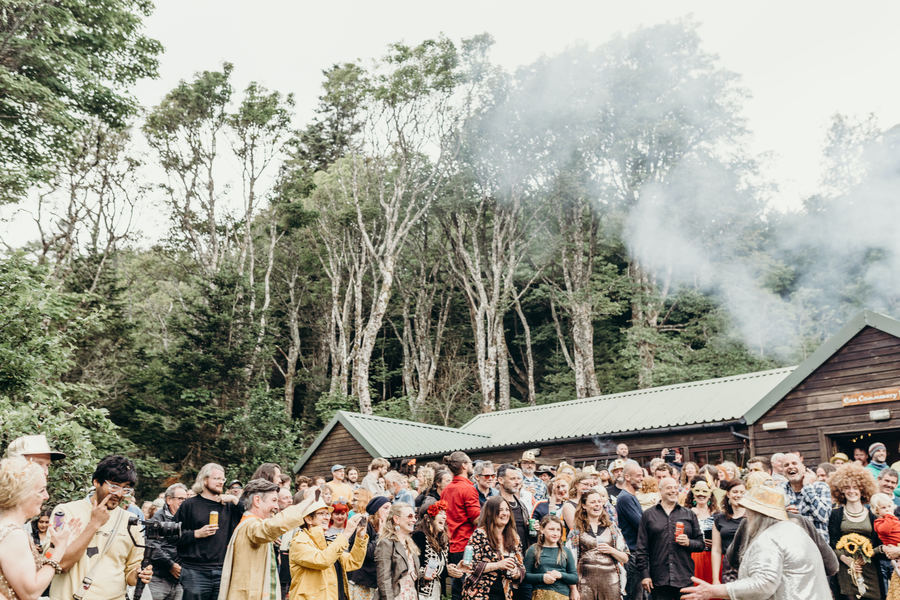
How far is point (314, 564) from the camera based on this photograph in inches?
210

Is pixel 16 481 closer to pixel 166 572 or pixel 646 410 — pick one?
pixel 166 572

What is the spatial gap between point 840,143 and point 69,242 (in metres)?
34.0

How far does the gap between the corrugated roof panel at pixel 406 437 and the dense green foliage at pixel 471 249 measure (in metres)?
5.86

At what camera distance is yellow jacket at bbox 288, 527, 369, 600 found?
209 inches

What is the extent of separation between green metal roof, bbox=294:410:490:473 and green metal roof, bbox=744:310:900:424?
7.60 meters

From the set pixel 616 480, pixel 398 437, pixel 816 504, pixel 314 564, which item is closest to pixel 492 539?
pixel 314 564

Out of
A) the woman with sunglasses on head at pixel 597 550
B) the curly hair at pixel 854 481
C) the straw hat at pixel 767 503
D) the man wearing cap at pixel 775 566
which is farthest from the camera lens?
the woman with sunglasses on head at pixel 597 550

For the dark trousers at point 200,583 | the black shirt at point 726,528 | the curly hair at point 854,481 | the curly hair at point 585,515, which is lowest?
the dark trousers at point 200,583

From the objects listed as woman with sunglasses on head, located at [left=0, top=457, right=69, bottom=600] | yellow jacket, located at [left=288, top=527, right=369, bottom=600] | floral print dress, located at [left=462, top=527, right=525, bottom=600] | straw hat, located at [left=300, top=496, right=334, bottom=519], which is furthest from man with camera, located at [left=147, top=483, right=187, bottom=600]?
woman with sunglasses on head, located at [left=0, top=457, right=69, bottom=600]

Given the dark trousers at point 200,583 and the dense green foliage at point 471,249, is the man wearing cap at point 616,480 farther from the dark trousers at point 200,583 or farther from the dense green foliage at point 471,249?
the dense green foliage at point 471,249

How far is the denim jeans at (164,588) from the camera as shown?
650 centimetres

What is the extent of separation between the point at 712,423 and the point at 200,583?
37.6 feet

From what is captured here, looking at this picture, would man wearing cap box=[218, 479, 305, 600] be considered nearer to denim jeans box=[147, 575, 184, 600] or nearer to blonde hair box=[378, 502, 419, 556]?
blonde hair box=[378, 502, 419, 556]

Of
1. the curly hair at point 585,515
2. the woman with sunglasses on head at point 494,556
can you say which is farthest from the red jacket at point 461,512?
the curly hair at point 585,515
